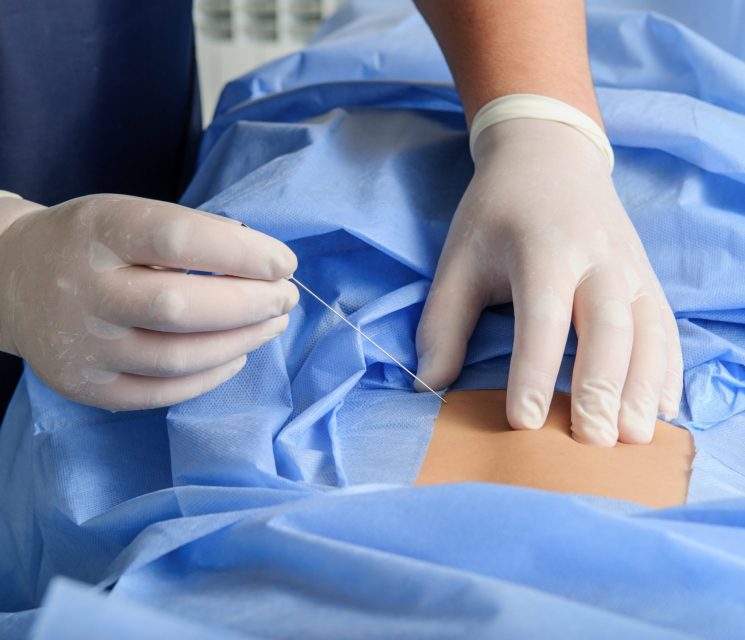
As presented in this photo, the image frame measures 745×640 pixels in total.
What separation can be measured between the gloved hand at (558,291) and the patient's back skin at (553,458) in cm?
2

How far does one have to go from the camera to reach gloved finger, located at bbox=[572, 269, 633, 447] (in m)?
0.78

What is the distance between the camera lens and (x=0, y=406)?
1361 millimetres

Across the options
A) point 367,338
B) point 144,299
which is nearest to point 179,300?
point 144,299

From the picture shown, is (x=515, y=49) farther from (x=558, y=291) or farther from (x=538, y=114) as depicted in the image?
(x=558, y=291)

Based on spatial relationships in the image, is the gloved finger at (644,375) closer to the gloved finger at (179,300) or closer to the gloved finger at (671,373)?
the gloved finger at (671,373)

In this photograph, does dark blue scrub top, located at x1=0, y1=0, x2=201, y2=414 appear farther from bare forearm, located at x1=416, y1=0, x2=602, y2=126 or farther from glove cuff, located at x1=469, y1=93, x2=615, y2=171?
glove cuff, located at x1=469, y1=93, x2=615, y2=171

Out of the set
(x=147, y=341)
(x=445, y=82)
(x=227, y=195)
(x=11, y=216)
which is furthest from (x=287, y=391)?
(x=445, y=82)

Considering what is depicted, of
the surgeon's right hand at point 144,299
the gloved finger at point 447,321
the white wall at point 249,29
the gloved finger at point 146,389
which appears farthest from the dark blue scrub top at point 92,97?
the white wall at point 249,29

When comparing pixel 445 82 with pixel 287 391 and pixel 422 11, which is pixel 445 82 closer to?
pixel 422 11

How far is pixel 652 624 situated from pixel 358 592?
18cm

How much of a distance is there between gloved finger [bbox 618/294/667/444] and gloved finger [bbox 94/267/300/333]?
338mm

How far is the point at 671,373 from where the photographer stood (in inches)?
33.4

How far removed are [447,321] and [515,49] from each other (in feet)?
1.41

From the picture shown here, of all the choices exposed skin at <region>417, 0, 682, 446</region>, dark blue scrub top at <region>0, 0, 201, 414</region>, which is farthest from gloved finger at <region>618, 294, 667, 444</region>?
dark blue scrub top at <region>0, 0, 201, 414</region>
